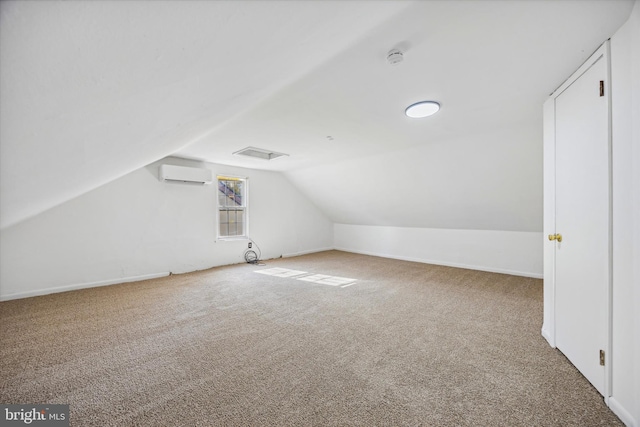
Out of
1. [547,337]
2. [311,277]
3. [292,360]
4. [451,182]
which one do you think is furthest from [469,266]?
[292,360]

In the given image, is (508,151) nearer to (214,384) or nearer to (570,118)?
(570,118)

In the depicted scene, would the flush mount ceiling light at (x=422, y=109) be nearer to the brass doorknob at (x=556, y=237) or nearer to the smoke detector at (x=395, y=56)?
the smoke detector at (x=395, y=56)

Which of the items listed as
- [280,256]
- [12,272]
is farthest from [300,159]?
[12,272]

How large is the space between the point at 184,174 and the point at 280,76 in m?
3.46

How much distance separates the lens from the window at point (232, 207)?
17.5 ft

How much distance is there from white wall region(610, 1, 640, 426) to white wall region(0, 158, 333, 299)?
5382mm

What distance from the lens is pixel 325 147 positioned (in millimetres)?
3977

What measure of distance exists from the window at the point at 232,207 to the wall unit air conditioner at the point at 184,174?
537 mm

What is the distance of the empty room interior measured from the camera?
0.96 metres

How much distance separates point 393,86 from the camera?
2123 millimetres

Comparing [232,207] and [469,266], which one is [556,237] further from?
[232,207]

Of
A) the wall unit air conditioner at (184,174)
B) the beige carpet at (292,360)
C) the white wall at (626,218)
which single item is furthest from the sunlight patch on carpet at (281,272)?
the white wall at (626,218)

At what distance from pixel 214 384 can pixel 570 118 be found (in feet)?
10.7

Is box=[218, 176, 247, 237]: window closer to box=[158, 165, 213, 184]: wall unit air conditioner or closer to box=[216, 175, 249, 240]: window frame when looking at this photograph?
box=[216, 175, 249, 240]: window frame
